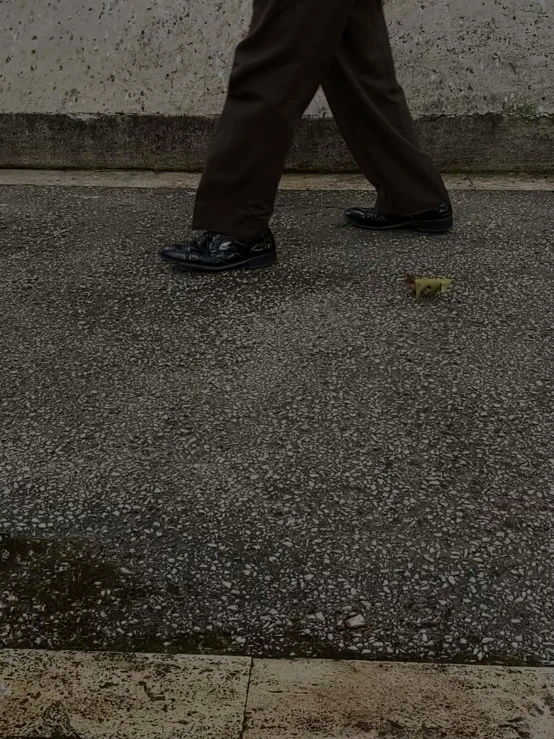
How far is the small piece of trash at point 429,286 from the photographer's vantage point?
286 centimetres

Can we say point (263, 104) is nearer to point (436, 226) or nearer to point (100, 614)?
point (436, 226)

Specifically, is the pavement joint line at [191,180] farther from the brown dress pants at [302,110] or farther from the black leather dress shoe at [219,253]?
the black leather dress shoe at [219,253]

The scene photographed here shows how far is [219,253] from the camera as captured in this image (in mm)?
3033

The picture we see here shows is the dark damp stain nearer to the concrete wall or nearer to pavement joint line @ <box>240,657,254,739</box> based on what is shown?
pavement joint line @ <box>240,657,254,739</box>

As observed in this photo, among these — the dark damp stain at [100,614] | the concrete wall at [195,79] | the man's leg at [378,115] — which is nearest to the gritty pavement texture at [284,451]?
the dark damp stain at [100,614]

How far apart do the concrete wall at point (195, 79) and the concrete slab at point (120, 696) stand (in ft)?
10.1

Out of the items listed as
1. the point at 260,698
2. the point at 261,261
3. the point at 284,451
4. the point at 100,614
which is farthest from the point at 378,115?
the point at 260,698

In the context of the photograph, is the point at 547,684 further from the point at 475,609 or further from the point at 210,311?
the point at 210,311

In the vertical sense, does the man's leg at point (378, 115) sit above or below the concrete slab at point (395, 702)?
above

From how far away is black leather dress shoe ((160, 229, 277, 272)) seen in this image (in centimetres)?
303

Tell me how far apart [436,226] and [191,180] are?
1.30 meters

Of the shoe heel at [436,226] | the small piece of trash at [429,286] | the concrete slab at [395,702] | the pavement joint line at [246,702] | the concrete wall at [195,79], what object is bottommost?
the pavement joint line at [246,702]

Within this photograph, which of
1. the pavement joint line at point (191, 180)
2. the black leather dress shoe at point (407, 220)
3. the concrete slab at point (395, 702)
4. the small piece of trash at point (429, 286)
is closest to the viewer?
the concrete slab at point (395, 702)

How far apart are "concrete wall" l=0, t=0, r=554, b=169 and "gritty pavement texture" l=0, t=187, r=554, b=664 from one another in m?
0.95
